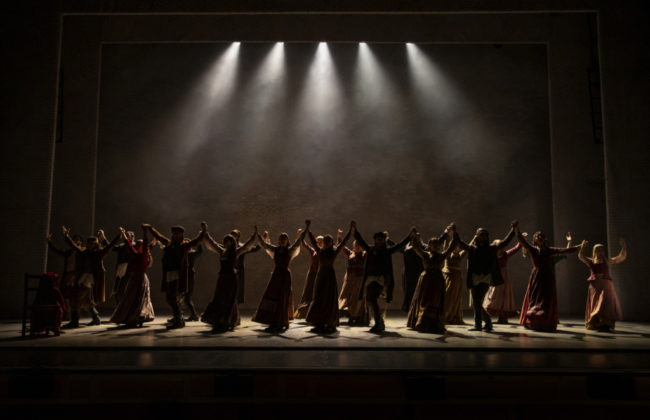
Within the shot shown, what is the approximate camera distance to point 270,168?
10828 mm

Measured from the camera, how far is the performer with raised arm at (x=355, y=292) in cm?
758

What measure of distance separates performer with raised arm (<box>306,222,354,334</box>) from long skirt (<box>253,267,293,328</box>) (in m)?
0.35

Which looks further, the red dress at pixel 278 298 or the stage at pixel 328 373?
the red dress at pixel 278 298

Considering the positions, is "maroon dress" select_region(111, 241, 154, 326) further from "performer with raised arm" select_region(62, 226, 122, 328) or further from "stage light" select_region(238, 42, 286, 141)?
"stage light" select_region(238, 42, 286, 141)

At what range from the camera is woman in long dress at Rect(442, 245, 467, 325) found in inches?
303

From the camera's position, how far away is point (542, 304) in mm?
7086

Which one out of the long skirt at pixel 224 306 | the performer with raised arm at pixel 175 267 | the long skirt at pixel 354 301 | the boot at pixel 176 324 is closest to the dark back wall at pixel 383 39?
the performer with raised arm at pixel 175 267

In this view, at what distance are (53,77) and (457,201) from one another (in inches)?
314

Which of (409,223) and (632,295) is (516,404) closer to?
(632,295)

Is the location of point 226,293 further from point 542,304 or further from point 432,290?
point 542,304

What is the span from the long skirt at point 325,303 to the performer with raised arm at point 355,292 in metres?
0.87

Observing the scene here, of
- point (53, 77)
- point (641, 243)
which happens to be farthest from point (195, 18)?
point (641, 243)

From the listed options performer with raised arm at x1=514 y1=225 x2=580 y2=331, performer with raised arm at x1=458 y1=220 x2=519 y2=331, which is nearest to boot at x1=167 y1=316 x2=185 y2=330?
performer with raised arm at x1=458 y1=220 x2=519 y2=331

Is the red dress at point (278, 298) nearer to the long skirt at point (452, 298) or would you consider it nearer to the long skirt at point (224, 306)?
the long skirt at point (224, 306)
